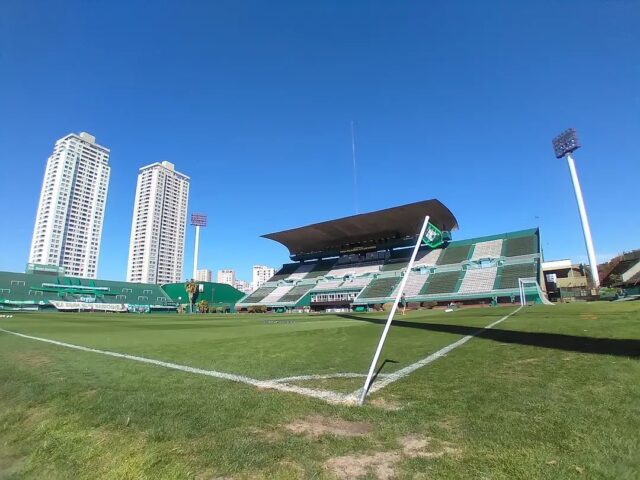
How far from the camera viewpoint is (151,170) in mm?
145625

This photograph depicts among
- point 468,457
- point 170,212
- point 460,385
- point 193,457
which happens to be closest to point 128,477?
point 193,457

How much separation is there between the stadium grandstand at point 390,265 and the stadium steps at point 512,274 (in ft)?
0.43

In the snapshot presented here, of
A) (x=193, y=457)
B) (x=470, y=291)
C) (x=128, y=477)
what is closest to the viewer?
(x=128, y=477)

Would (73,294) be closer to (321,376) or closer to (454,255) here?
(454,255)

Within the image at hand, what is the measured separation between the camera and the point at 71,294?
84.5 m

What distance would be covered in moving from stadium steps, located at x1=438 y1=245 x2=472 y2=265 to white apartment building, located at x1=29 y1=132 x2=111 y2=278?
119880 millimetres

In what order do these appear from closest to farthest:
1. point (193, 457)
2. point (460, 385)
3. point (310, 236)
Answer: point (193, 457) → point (460, 385) → point (310, 236)

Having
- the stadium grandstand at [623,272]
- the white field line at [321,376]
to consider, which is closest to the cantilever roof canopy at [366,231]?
the stadium grandstand at [623,272]

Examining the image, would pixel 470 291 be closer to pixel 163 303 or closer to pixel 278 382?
pixel 278 382

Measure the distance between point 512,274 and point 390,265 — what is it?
2414cm

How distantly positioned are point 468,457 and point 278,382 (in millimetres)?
3488

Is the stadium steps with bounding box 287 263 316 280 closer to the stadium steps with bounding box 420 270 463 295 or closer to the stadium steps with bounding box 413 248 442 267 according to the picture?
the stadium steps with bounding box 413 248 442 267

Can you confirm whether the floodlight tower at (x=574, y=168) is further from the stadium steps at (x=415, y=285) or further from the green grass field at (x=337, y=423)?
the green grass field at (x=337, y=423)

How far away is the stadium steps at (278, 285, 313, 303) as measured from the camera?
72.7 metres
